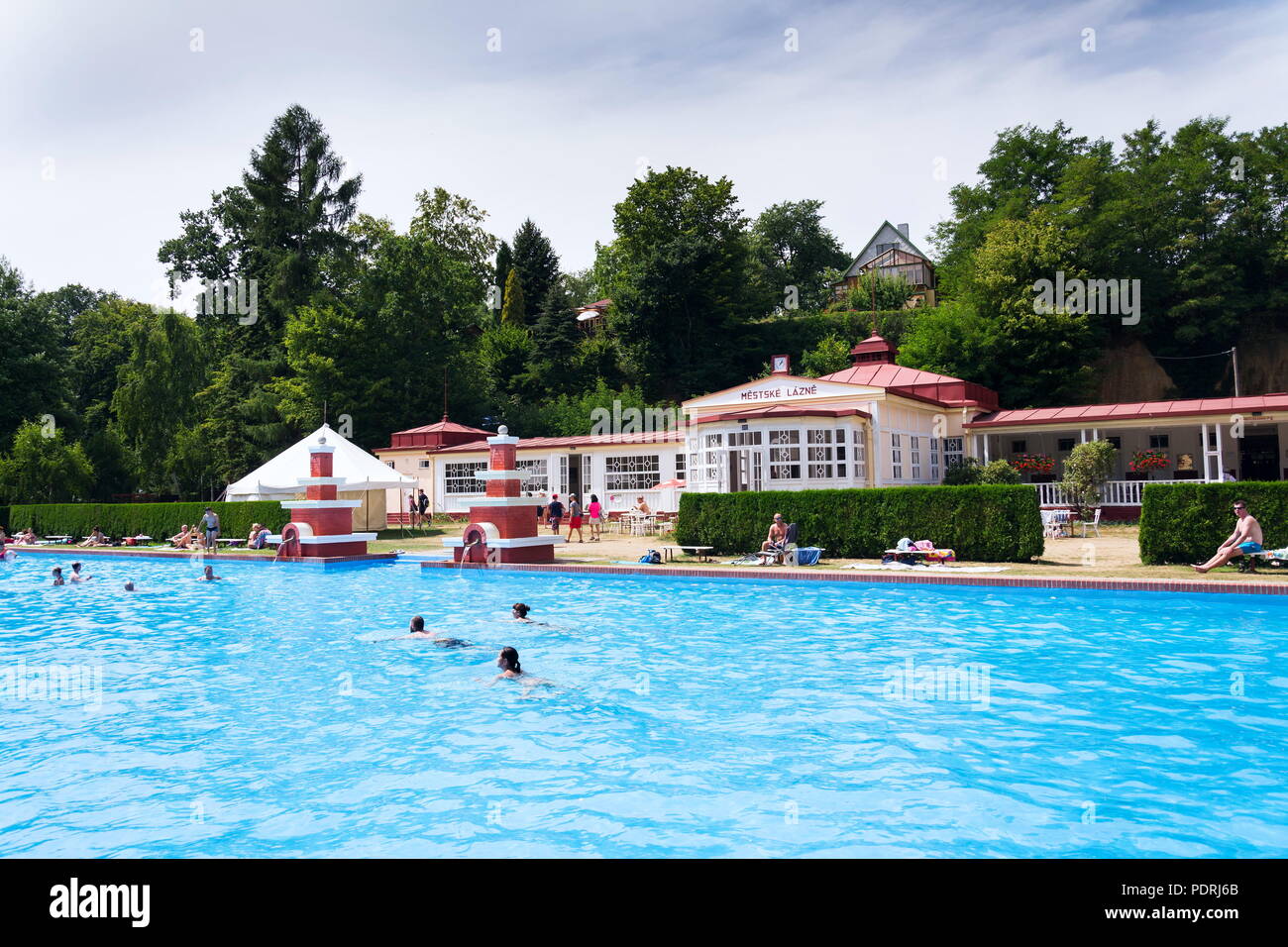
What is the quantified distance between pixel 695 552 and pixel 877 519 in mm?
4531

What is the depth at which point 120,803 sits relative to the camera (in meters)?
5.96

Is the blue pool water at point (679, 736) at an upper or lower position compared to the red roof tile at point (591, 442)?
lower

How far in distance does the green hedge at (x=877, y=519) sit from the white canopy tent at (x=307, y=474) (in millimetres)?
11221

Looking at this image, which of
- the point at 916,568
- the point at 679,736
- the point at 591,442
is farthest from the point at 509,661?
the point at 591,442

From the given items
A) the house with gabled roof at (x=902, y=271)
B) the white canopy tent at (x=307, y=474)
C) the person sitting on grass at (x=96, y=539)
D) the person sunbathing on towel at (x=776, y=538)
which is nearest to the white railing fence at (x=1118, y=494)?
the person sunbathing on towel at (x=776, y=538)

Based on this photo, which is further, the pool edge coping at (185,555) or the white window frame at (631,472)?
the white window frame at (631,472)

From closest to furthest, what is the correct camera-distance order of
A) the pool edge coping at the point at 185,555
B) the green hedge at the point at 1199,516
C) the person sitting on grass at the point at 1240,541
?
the person sitting on grass at the point at 1240,541, the green hedge at the point at 1199,516, the pool edge coping at the point at 185,555

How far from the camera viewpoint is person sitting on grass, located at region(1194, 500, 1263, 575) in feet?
46.9

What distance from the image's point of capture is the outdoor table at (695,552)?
1923cm

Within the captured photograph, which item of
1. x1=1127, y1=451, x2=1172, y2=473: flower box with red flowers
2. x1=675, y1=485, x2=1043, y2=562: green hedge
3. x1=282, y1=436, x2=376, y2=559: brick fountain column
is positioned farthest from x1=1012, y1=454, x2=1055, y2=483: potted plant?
x1=282, y1=436, x2=376, y2=559: brick fountain column

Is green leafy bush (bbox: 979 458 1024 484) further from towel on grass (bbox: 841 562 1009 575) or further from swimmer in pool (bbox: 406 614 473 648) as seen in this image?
swimmer in pool (bbox: 406 614 473 648)

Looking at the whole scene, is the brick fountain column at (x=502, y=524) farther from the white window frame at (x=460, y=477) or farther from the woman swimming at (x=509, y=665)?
the white window frame at (x=460, y=477)
